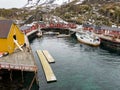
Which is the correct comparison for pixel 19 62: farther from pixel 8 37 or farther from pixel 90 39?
pixel 90 39

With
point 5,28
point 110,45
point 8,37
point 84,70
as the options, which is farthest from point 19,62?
point 110,45

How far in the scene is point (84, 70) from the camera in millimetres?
54719

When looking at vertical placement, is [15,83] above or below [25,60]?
below

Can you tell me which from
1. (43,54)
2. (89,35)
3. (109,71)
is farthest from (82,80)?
(89,35)

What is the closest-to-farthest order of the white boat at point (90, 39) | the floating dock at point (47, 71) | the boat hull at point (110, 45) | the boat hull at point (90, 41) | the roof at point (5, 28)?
the floating dock at point (47, 71) < the roof at point (5, 28) < the boat hull at point (110, 45) < the boat hull at point (90, 41) < the white boat at point (90, 39)

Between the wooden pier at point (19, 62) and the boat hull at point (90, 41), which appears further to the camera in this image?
the boat hull at point (90, 41)

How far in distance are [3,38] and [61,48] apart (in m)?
34.0

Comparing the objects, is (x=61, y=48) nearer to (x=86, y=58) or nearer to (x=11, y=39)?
(x=86, y=58)

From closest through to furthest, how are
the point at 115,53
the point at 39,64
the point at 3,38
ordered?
1. the point at 3,38
2. the point at 39,64
3. the point at 115,53

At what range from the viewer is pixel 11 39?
53.1 meters

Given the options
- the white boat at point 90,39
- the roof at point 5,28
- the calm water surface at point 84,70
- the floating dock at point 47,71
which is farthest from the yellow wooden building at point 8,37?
the white boat at point 90,39

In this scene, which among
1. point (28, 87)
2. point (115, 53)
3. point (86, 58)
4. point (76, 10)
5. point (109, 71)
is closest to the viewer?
point (28, 87)

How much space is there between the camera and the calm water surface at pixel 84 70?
45.1m

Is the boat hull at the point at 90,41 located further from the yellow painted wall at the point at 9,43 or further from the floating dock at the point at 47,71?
the yellow painted wall at the point at 9,43
